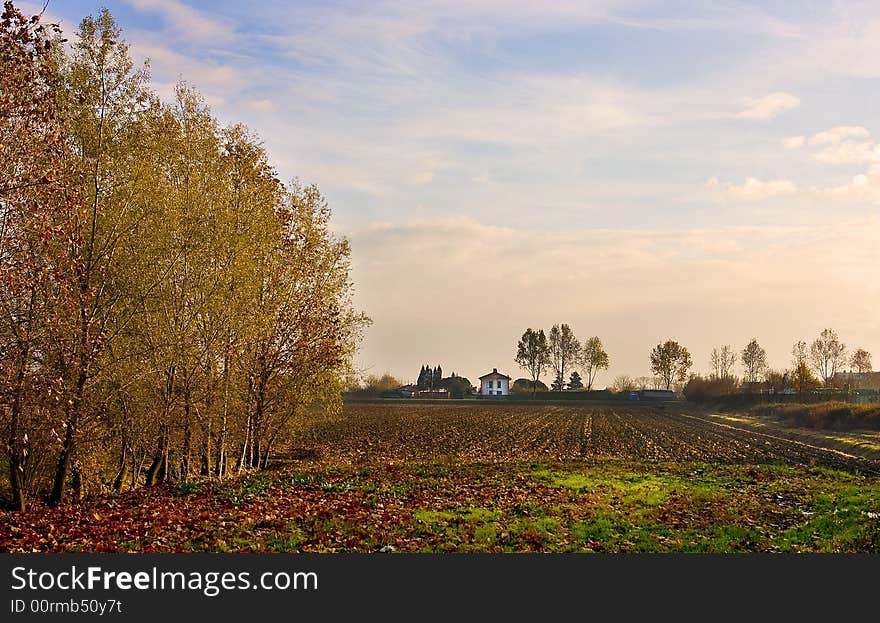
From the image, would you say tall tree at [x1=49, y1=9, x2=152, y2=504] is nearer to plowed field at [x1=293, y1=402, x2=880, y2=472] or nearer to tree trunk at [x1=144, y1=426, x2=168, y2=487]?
tree trunk at [x1=144, y1=426, x2=168, y2=487]

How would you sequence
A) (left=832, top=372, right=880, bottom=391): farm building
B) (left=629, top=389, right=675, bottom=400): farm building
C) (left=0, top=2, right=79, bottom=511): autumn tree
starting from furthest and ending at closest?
1. (left=629, top=389, right=675, bottom=400): farm building
2. (left=832, top=372, right=880, bottom=391): farm building
3. (left=0, top=2, right=79, bottom=511): autumn tree

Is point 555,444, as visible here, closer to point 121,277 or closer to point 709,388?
point 121,277

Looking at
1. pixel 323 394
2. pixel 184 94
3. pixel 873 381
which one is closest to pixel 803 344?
pixel 873 381

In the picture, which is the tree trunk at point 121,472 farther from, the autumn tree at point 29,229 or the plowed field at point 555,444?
the plowed field at point 555,444

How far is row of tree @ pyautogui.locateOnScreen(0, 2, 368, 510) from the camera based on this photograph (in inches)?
635

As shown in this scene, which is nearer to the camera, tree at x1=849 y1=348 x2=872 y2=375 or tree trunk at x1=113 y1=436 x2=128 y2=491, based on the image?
tree trunk at x1=113 y1=436 x2=128 y2=491

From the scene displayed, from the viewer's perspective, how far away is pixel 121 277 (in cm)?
2231

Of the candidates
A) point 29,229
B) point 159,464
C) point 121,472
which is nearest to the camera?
point 29,229

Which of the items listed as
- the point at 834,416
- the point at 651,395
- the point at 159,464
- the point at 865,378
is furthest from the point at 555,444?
the point at 865,378

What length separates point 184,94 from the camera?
1070 inches

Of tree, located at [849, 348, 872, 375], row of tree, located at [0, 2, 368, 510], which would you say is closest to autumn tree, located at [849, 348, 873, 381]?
tree, located at [849, 348, 872, 375]

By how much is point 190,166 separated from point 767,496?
2267cm

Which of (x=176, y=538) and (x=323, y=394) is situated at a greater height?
(x=323, y=394)

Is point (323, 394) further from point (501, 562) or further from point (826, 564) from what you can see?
point (826, 564)
